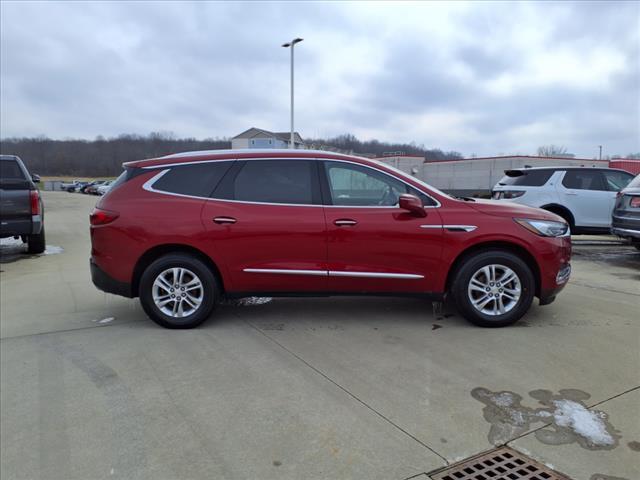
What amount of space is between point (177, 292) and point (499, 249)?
3.22 meters

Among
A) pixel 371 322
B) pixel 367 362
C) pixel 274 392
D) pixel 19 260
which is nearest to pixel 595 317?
pixel 371 322

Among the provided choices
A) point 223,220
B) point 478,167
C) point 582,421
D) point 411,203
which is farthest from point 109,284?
point 478,167

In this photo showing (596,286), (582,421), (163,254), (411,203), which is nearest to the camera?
(582,421)

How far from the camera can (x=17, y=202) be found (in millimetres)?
8664

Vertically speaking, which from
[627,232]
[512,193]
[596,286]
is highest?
[512,193]

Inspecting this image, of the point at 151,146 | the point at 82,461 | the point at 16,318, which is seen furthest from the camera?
the point at 151,146

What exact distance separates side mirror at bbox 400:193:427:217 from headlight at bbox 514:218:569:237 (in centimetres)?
97

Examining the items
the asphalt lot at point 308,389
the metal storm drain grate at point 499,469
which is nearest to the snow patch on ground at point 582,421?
the asphalt lot at point 308,389

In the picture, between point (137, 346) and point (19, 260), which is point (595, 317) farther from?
point (19, 260)

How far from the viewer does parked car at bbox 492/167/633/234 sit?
32.9 feet

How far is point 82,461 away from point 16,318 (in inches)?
135

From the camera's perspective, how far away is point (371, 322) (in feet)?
15.8

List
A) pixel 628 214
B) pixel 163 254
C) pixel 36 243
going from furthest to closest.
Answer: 1. pixel 36 243
2. pixel 628 214
3. pixel 163 254

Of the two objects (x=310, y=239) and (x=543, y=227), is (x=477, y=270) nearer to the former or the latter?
(x=543, y=227)
